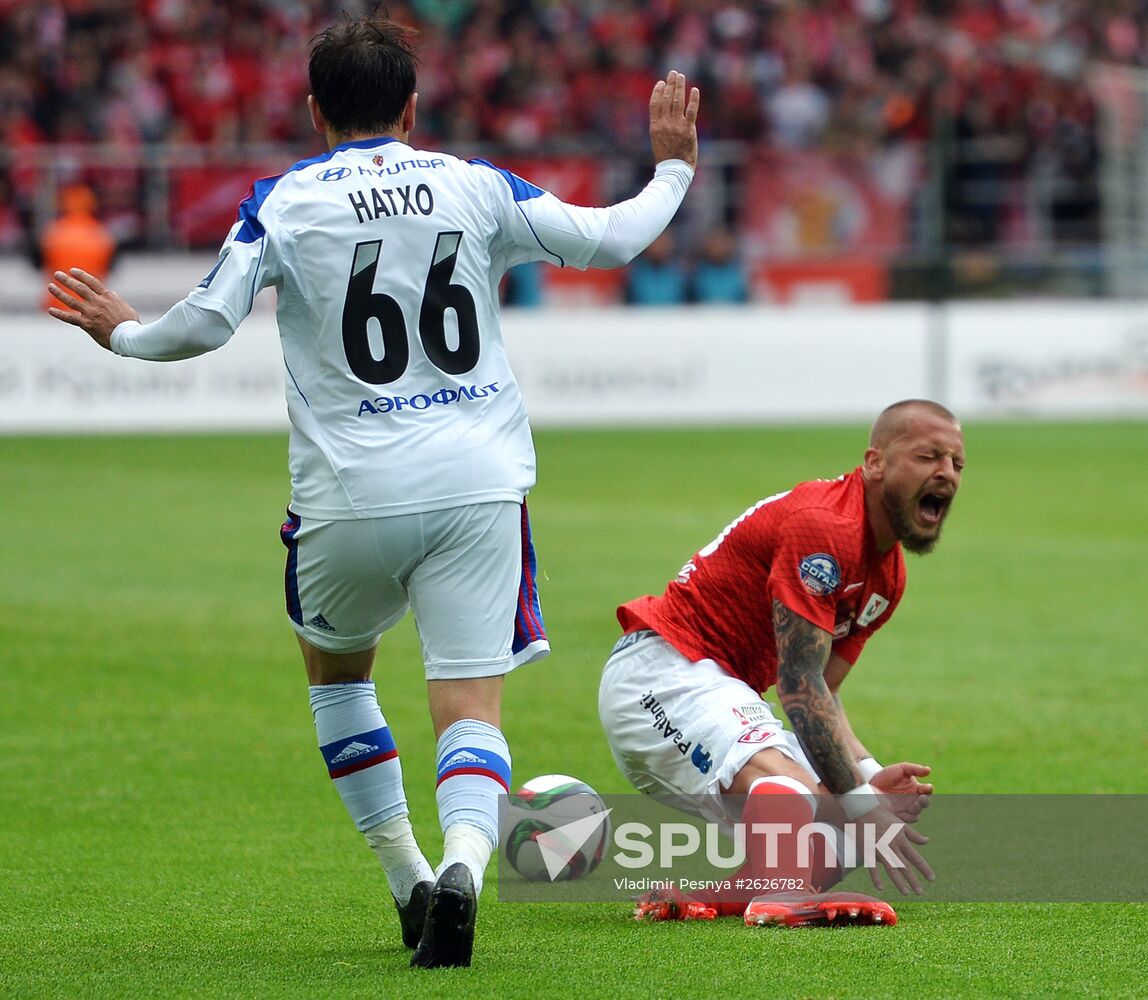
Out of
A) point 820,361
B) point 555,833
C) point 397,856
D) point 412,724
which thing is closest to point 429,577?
point 397,856

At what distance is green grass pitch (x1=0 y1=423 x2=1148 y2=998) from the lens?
164 inches

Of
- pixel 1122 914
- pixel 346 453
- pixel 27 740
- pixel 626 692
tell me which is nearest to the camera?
pixel 346 453

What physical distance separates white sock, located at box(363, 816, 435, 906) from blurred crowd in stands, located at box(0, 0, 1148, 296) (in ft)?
61.0

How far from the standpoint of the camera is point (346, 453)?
4.23 meters

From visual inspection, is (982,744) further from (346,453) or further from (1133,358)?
(1133,358)

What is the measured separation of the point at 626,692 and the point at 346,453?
1249mm

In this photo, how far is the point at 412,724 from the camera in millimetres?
7949

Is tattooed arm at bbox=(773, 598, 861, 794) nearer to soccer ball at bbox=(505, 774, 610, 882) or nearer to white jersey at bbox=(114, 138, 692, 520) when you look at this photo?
white jersey at bbox=(114, 138, 692, 520)

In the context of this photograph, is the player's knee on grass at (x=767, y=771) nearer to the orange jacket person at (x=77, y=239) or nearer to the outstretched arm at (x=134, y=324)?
the outstretched arm at (x=134, y=324)

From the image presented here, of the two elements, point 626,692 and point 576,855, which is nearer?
point 626,692

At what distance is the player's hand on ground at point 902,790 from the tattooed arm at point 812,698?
114mm

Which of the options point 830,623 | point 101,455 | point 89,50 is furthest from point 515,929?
point 89,50

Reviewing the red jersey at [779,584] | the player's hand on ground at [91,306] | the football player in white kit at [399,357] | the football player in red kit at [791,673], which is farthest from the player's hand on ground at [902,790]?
the player's hand on ground at [91,306]

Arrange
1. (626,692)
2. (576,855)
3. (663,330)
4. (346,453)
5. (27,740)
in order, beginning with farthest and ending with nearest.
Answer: (663,330)
(27,740)
(576,855)
(626,692)
(346,453)
